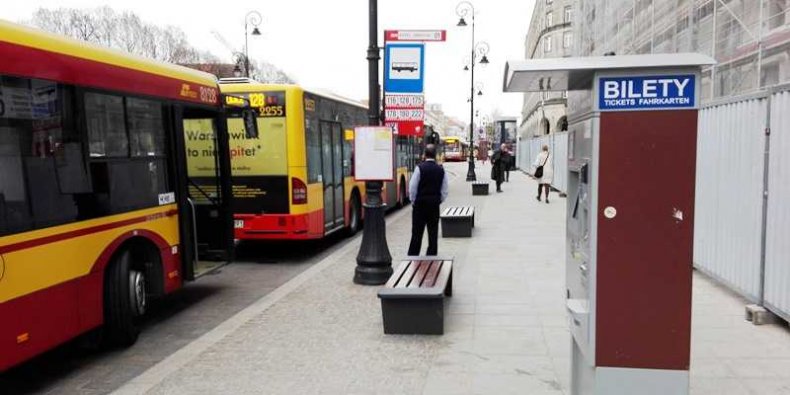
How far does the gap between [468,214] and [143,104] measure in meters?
7.13

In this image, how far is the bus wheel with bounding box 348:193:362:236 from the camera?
1321 centimetres

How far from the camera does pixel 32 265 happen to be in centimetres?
463

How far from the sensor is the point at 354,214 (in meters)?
13.4

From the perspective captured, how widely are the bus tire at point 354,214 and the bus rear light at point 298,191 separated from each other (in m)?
2.93

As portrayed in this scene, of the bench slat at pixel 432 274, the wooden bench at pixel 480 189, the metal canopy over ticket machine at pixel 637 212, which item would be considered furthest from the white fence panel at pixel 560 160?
the metal canopy over ticket machine at pixel 637 212

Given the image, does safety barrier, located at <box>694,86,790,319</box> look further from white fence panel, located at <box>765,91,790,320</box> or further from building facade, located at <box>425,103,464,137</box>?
building facade, located at <box>425,103,464,137</box>

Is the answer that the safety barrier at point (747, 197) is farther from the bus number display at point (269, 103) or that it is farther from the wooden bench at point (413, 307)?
the bus number display at point (269, 103)

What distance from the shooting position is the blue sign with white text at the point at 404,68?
28.7ft

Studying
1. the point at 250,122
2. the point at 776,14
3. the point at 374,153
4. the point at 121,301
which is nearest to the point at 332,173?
the point at 250,122

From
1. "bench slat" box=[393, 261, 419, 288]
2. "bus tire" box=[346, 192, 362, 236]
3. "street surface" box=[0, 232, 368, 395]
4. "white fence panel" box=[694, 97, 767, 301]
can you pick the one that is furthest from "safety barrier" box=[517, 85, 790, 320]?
"bus tire" box=[346, 192, 362, 236]

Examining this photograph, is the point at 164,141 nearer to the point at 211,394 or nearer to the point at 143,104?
the point at 143,104

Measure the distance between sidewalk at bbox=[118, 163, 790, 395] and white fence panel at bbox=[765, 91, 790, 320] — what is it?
1.15 ft

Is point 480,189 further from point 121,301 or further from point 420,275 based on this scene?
point 121,301

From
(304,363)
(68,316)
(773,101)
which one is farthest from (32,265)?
(773,101)
